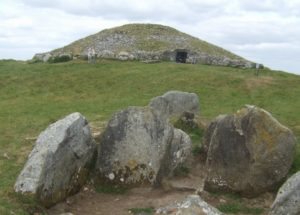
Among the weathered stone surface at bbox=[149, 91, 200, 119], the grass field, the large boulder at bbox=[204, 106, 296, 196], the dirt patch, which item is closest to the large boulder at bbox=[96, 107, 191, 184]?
the dirt patch

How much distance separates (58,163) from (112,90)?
1887 centimetres

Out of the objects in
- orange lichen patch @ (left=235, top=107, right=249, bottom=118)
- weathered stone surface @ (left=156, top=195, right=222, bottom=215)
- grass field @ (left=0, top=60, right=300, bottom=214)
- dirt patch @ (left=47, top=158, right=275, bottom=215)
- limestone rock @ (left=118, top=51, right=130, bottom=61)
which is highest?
orange lichen patch @ (left=235, top=107, right=249, bottom=118)

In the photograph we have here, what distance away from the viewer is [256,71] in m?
38.7

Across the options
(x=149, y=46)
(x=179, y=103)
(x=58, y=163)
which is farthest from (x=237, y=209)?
(x=149, y=46)

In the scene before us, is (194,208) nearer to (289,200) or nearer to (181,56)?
(289,200)

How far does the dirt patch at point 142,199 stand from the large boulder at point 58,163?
1.15ft

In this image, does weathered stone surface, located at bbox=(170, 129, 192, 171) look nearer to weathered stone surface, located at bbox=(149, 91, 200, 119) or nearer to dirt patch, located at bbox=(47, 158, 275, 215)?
dirt patch, located at bbox=(47, 158, 275, 215)

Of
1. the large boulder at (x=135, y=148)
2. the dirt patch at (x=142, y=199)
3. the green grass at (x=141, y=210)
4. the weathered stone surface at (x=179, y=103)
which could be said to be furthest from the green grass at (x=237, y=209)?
the weathered stone surface at (x=179, y=103)

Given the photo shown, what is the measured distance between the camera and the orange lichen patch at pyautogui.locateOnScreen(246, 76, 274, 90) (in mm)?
33697

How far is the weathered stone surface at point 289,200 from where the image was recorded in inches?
501

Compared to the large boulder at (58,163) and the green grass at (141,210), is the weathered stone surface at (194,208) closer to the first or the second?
the green grass at (141,210)

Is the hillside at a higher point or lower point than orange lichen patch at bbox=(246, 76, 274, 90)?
higher

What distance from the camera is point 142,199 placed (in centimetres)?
1549

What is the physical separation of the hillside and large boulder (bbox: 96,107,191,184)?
26.4 m
